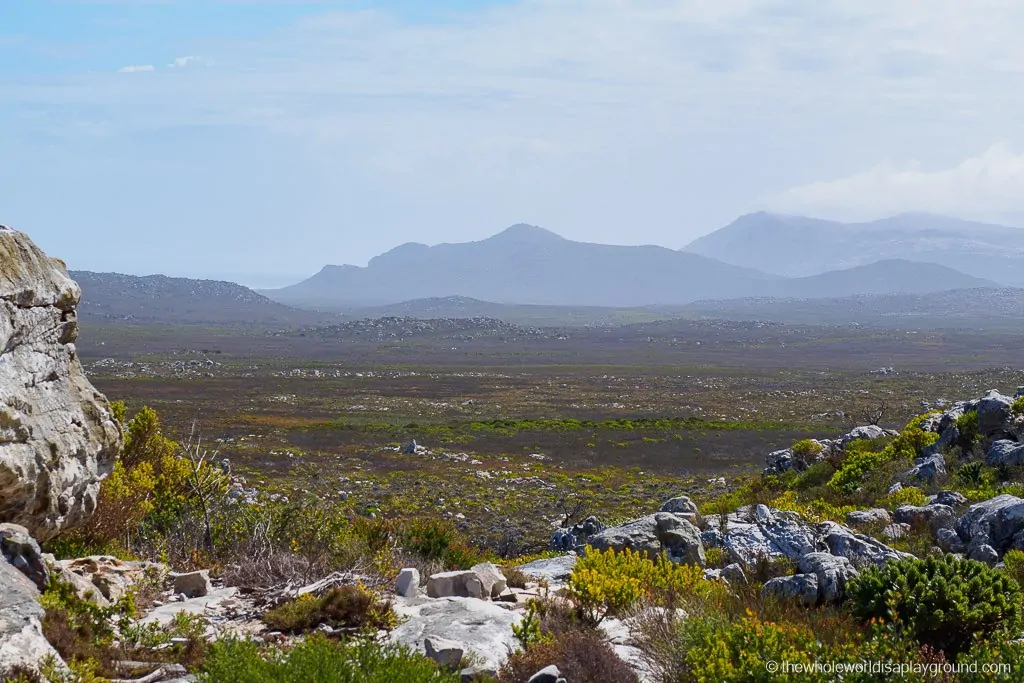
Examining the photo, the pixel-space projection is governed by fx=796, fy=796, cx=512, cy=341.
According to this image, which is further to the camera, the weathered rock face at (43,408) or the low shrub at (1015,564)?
the low shrub at (1015,564)

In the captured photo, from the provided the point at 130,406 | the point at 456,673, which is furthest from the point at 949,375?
the point at 456,673

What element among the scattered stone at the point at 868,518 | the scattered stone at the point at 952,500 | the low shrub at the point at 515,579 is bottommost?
the scattered stone at the point at 868,518

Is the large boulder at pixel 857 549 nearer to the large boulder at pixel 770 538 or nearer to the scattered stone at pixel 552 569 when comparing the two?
the large boulder at pixel 770 538

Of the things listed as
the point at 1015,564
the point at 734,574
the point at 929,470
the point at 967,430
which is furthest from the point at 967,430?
the point at 734,574

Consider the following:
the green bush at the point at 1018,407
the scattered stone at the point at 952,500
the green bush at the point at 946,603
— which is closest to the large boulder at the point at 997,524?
the scattered stone at the point at 952,500

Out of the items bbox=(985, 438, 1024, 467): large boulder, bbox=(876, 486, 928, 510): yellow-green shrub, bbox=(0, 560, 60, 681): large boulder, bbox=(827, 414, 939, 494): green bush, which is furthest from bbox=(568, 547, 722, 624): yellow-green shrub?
bbox=(827, 414, 939, 494): green bush

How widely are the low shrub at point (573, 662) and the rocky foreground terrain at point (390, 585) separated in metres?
0.02

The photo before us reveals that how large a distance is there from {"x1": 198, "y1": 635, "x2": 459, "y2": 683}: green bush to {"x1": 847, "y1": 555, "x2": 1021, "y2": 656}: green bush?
13.8 feet

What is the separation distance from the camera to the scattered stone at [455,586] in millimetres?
9422

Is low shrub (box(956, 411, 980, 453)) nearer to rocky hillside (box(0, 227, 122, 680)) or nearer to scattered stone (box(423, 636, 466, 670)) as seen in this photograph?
scattered stone (box(423, 636, 466, 670))

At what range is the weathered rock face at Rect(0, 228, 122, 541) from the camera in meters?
8.77

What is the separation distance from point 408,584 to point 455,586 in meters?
0.57

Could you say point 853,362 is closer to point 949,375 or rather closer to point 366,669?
point 949,375

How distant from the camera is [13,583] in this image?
6.91 meters
